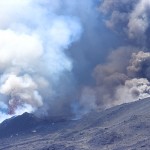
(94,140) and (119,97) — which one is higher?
(119,97)

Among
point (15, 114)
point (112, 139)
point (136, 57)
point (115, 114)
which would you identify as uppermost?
point (136, 57)

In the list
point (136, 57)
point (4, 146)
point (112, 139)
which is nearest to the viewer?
point (112, 139)

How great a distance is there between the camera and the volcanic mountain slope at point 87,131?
66312mm

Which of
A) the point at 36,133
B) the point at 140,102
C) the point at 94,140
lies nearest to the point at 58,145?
the point at 94,140

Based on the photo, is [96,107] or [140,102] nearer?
[140,102]

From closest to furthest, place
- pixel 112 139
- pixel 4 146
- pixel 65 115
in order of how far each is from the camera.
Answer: pixel 112 139, pixel 4 146, pixel 65 115

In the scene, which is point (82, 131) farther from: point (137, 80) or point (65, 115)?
point (137, 80)

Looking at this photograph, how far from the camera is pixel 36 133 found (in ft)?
253

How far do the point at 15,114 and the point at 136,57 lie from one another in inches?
885

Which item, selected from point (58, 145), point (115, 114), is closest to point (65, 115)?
point (115, 114)

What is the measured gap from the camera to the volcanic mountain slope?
66.3 metres

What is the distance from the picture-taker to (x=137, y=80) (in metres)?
87.2

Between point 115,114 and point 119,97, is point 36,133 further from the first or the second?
point 119,97

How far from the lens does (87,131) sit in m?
72.2
